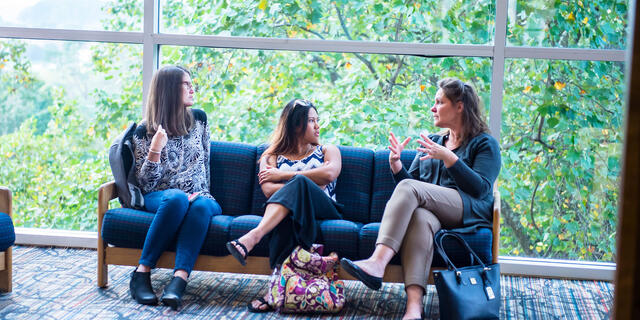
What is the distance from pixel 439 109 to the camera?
3.43 meters

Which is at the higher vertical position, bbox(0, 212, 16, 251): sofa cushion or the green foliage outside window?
the green foliage outside window

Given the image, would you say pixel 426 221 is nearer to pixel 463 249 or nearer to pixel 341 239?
pixel 463 249

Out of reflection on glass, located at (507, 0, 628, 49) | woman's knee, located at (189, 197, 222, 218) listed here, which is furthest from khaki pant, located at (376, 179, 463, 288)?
reflection on glass, located at (507, 0, 628, 49)

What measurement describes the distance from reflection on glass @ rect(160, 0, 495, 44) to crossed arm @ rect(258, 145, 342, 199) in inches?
37.4

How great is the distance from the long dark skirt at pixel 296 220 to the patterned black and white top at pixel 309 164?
0.82 ft

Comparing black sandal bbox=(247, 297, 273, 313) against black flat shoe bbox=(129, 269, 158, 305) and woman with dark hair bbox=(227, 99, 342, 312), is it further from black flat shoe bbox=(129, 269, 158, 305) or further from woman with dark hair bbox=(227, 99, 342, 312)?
black flat shoe bbox=(129, 269, 158, 305)

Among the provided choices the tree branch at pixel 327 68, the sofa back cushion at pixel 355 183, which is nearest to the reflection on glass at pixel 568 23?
the tree branch at pixel 327 68

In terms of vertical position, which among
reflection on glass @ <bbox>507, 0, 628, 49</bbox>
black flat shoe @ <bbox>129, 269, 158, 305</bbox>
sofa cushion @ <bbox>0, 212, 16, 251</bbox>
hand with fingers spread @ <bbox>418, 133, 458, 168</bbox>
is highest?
reflection on glass @ <bbox>507, 0, 628, 49</bbox>

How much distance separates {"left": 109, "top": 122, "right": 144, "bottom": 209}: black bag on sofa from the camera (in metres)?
3.40

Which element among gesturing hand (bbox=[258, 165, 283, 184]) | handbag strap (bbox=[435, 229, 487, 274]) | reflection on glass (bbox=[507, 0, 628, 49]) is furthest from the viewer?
reflection on glass (bbox=[507, 0, 628, 49])

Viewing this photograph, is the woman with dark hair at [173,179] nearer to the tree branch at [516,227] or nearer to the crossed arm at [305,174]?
the crossed arm at [305,174]

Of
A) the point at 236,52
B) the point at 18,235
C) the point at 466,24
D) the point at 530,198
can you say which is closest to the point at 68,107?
the point at 18,235

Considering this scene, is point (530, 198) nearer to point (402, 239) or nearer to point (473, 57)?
point (473, 57)

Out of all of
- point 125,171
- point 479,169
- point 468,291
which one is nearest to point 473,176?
point 479,169
